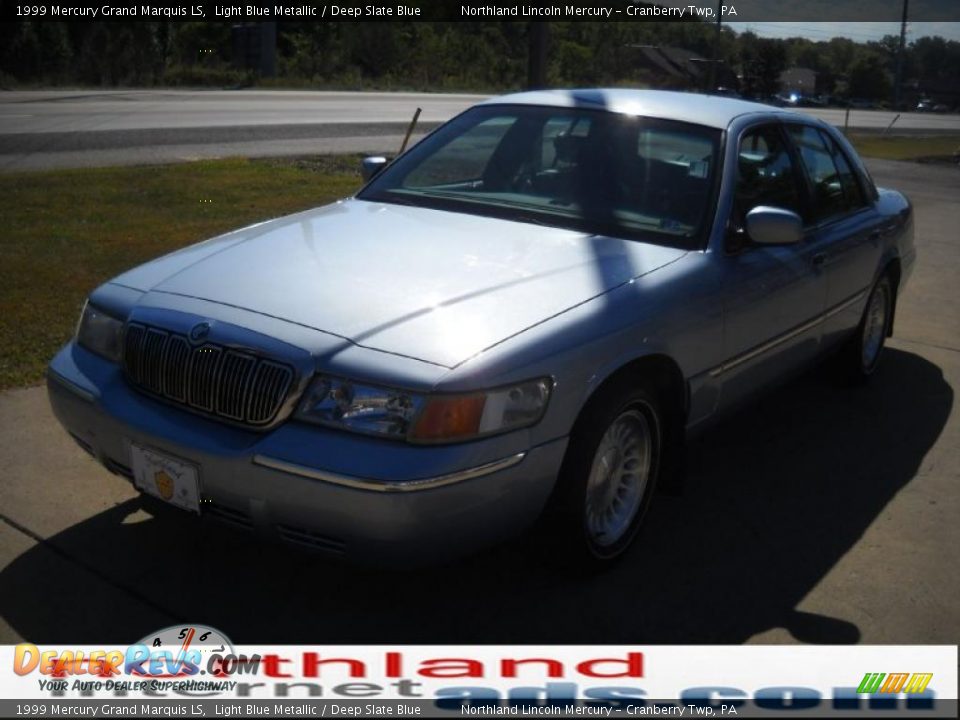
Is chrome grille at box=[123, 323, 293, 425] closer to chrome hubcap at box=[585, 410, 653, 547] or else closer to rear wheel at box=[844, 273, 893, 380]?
chrome hubcap at box=[585, 410, 653, 547]

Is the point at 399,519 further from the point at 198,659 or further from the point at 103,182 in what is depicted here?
the point at 103,182

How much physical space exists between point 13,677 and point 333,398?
1233 millimetres

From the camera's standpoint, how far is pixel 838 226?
5559 millimetres

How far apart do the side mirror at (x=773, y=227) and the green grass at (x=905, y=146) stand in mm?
19990

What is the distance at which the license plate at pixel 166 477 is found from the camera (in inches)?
137

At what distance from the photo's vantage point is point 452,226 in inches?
179

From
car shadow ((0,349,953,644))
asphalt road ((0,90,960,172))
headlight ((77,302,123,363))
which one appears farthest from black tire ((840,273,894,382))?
asphalt road ((0,90,960,172))

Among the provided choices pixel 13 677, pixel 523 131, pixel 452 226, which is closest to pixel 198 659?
pixel 13 677

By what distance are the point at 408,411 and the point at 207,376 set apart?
0.69m

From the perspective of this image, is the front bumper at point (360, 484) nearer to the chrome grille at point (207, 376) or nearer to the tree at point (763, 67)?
the chrome grille at point (207, 376)

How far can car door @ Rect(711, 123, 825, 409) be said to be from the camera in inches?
178


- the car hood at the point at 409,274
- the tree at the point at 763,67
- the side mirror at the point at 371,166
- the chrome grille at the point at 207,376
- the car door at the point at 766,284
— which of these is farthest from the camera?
the tree at the point at 763,67

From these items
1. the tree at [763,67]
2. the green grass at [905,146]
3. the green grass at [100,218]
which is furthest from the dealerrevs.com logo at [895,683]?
the tree at [763,67]

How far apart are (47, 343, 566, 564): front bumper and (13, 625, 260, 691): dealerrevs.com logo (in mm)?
394
